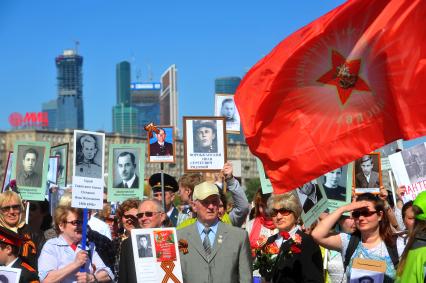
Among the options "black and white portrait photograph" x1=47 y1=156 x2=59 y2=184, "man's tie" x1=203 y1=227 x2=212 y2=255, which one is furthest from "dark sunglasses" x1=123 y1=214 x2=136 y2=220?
"black and white portrait photograph" x1=47 y1=156 x2=59 y2=184

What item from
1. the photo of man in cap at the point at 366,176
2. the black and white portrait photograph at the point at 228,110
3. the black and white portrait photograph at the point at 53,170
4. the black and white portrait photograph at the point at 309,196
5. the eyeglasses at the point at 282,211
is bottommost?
the eyeglasses at the point at 282,211

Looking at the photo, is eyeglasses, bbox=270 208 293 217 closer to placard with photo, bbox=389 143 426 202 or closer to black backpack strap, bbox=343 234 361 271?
black backpack strap, bbox=343 234 361 271

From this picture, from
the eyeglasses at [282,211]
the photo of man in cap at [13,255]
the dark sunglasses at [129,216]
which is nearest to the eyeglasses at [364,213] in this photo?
the eyeglasses at [282,211]

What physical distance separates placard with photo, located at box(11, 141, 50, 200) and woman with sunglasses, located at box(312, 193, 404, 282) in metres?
6.82

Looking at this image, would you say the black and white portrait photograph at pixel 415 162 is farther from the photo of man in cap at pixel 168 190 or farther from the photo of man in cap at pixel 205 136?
the photo of man in cap at pixel 168 190

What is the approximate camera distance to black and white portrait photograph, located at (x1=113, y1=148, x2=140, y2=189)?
14391 millimetres

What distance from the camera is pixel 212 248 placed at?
352 inches

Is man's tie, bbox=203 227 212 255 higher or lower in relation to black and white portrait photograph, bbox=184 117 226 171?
lower

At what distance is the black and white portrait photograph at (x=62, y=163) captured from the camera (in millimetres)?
15859

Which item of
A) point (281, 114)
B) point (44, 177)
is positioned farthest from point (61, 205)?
point (44, 177)

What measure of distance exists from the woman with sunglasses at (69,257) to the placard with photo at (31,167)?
466 cm

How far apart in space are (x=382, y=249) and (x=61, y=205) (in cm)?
333

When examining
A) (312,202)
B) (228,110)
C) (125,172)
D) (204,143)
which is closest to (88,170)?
(312,202)

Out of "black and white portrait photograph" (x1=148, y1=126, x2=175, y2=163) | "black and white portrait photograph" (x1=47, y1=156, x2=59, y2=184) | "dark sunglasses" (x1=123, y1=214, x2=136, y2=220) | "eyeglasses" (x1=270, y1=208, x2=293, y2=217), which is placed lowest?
"dark sunglasses" (x1=123, y1=214, x2=136, y2=220)
